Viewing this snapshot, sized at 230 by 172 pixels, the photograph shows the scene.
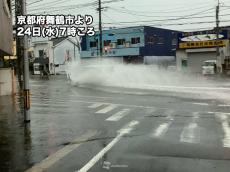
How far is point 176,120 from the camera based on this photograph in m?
16.4

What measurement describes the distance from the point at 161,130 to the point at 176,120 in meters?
2.69

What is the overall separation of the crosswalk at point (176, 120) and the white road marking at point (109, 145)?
2.26ft

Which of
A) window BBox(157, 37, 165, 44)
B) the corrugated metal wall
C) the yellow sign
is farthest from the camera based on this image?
window BBox(157, 37, 165, 44)

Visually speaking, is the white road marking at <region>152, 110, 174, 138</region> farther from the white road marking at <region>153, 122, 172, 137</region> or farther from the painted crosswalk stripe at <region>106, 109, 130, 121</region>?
the painted crosswalk stripe at <region>106, 109, 130, 121</region>

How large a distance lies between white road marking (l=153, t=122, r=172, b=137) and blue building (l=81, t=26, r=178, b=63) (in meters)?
60.2

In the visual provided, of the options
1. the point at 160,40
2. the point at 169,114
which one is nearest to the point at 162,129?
the point at 169,114

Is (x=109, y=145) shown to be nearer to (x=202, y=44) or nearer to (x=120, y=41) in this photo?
(x=202, y=44)

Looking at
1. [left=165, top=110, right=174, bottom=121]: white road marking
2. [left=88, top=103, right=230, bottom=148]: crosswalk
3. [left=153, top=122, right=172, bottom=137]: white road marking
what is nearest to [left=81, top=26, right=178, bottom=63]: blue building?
[left=88, top=103, right=230, bottom=148]: crosswalk

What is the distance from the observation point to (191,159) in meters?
9.50

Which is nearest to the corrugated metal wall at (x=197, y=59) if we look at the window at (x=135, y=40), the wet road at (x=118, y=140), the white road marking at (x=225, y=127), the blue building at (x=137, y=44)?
the blue building at (x=137, y=44)

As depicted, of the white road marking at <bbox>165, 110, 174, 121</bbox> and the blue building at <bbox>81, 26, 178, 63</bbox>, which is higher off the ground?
the blue building at <bbox>81, 26, 178, 63</bbox>

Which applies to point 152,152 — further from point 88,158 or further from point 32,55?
point 32,55

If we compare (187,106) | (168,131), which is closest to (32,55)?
(187,106)

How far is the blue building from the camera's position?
75875 millimetres
